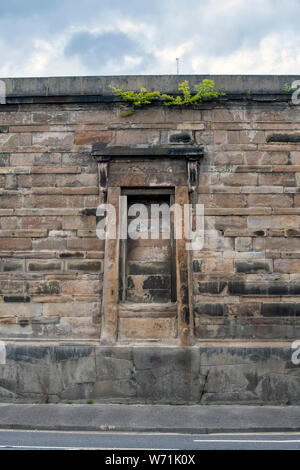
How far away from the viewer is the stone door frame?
727 cm

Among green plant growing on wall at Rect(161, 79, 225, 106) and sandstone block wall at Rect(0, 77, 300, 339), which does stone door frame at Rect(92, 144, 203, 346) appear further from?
green plant growing on wall at Rect(161, 79, 225, 106)

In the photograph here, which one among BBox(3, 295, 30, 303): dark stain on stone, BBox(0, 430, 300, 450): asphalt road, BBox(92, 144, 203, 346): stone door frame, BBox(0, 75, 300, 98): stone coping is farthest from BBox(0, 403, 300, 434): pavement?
BBox(0, 75, 300, 98): stone coping

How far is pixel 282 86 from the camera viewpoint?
7.74 metres

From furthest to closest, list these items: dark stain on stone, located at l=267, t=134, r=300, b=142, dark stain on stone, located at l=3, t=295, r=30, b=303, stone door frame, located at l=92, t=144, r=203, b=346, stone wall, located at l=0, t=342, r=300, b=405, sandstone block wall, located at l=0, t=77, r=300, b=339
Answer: dark stain on stone, located at l=267, t=134, r=300, b=142
dark stain on stone, located at l=3, t=295, r=30, b=303
sandstone block wall, located at l=0, t=77, r=300, b=339
stone door frame, located at l=92, t=144, r=203, b=346
stone wall, located at l=0, t=342, r=300, b=405

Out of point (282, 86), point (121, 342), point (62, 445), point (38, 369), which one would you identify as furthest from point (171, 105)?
point (62, 445)

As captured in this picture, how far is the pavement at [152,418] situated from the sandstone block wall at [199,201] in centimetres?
120

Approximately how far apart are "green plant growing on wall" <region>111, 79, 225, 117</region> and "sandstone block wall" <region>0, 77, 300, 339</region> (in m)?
0.15

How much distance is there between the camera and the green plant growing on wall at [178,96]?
7641 mm

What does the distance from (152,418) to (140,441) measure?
2.51ft

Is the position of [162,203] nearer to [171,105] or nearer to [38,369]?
[171,105]

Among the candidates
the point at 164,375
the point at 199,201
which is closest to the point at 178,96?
the point at 199,201

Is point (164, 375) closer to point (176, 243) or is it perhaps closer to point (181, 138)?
point (176, 243)

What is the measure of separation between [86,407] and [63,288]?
79.8 inches

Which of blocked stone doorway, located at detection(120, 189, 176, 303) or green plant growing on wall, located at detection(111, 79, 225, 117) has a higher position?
green plant growing on wall, located at detection(111, 79, 225, 117)
